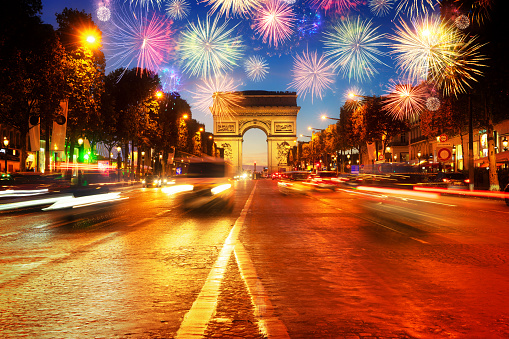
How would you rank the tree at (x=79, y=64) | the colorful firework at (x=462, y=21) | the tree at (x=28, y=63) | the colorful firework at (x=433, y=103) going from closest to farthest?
the tree at (x=28, y=63) < the colorful firework at (x=462, y=21) < the tree at (x=79, y=64) < the colorful firework at (x=433, y=103)

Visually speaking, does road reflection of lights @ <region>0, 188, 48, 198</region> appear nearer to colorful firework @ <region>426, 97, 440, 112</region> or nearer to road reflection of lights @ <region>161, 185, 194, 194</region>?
road reflection of lights @ <region>161, 185, 194, 194</region>

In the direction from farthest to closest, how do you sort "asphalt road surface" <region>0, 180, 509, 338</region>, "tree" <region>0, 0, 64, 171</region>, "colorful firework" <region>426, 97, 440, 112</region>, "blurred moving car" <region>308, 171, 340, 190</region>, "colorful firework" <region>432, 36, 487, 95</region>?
"blurred moving car" <region>308, 171, 340, 190</region>, "colorful firework" <region>426, 97, 440, 112</region>, "colorful firework" <region>432, 36, 487, 95</region>, "tree" <region>0, 0, 64, 171</region>, "asphalt road surface" <region>0, 180, 509, 338</region>

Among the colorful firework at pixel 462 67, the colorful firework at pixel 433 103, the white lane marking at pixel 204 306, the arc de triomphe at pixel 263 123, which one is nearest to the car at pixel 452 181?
the colorful firework at pixel 433 103

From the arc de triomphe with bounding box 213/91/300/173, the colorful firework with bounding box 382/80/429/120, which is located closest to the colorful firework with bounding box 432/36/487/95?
the colorful firework with bounding box 382/80/429/120

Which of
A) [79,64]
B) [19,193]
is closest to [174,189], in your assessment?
[79,64]

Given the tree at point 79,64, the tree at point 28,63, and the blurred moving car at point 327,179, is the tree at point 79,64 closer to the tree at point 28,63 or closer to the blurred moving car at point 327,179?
the tree at point 28,63
